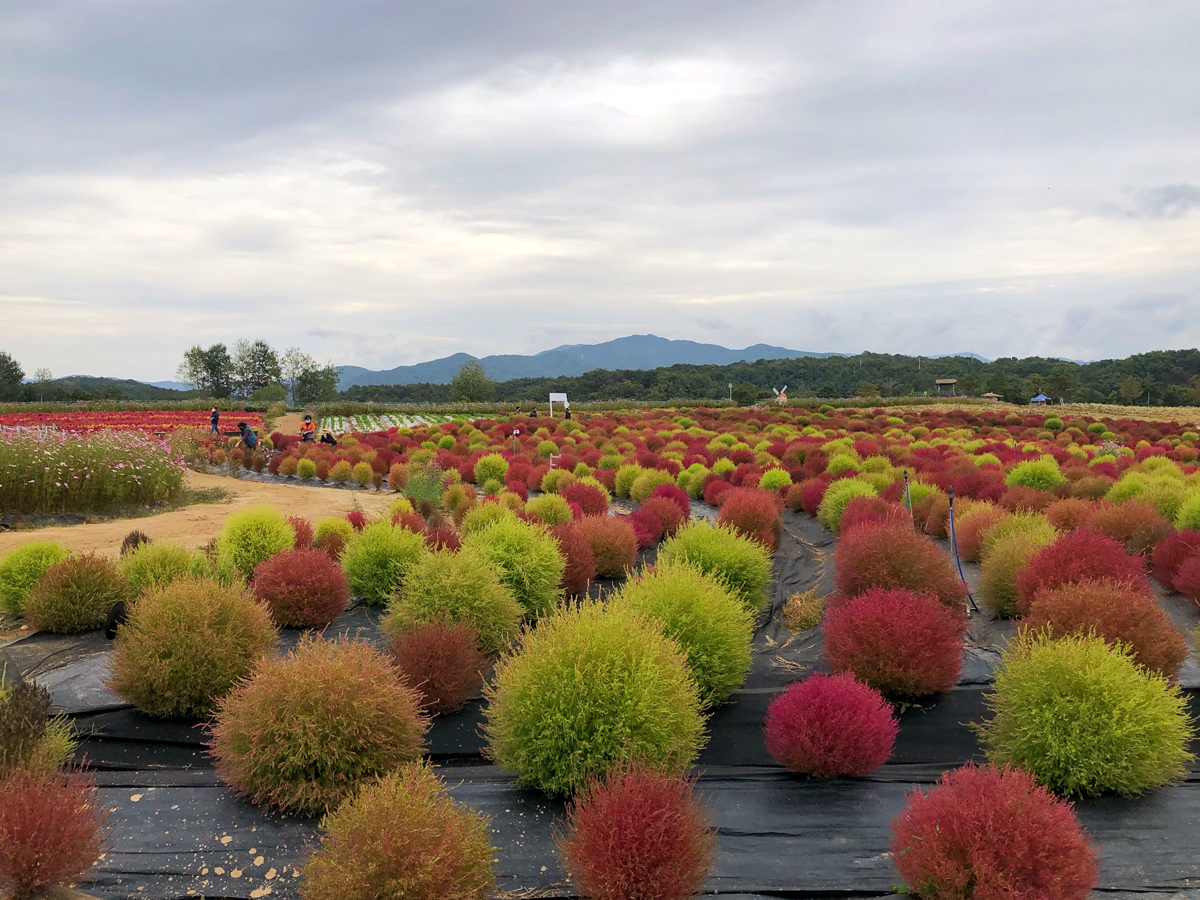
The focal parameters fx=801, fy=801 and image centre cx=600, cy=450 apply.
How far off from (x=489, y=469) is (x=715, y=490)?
19.2 ft

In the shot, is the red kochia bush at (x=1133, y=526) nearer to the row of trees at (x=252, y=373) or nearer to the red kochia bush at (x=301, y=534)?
the red kochia bush at (x=301, y=534)

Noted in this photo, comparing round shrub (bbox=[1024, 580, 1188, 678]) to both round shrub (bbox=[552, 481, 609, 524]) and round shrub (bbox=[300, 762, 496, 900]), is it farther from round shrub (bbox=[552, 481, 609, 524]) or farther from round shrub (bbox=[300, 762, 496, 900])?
round shrub (bbox=[552, 481, 609, 524])

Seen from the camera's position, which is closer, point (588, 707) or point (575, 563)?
point (588, 707)

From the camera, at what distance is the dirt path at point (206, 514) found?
12047 millimetres

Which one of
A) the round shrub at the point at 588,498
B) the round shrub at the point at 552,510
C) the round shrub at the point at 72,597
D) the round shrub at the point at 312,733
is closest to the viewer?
the round shrub at the point at 312,733

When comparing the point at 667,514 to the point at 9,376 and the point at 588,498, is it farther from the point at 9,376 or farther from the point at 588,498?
the point at 9,376

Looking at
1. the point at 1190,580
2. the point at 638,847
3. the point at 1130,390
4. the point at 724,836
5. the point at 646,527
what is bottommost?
the point at 724,836

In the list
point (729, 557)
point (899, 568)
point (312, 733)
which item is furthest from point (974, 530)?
point (312, 733)

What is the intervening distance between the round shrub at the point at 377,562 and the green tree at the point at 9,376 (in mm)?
84793

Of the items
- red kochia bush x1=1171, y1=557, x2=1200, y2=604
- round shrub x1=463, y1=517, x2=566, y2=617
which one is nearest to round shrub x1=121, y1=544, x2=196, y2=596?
round shrub x1=463, y1=517, x2=566, y2=617

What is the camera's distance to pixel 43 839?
3889 mm

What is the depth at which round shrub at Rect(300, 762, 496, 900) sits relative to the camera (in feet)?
11.9

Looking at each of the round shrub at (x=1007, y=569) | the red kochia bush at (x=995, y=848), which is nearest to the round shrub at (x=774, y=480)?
the round shrub at (x=1007, y=569)

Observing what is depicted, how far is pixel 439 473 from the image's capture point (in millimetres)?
17500
